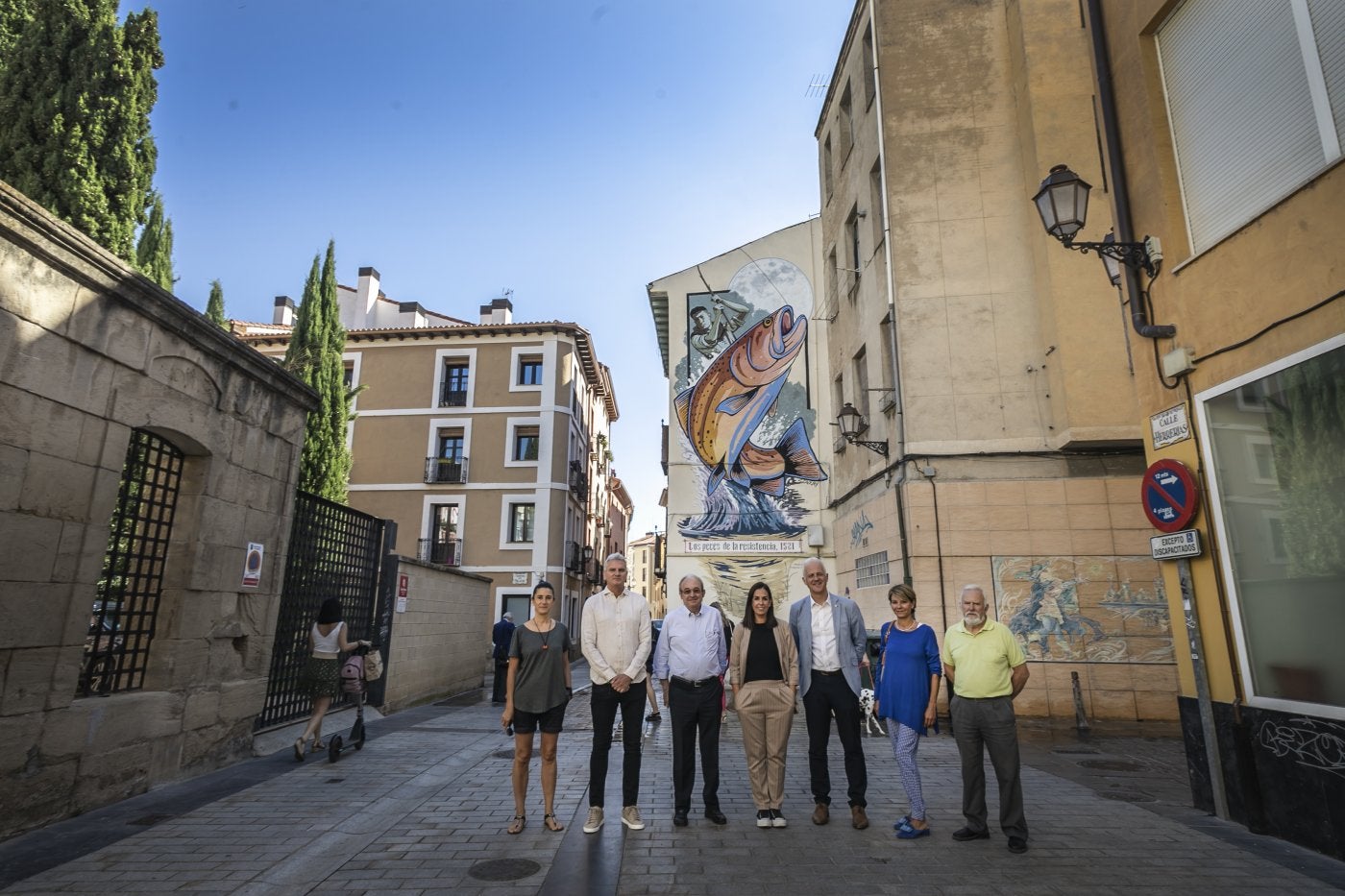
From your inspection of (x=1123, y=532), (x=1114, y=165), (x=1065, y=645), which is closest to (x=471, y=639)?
(x=1065, y=645)

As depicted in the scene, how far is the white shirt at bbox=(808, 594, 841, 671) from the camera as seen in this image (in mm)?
5641

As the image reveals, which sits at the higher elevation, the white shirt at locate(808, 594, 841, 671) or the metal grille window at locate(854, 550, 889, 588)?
the metal grille window at locate(854, 550, 889, 588)

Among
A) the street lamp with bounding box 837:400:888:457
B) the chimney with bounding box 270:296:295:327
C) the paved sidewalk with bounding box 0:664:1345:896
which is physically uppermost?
the chimney with bounding box 270:296:295:327

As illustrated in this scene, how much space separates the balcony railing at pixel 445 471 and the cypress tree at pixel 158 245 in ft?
51.8

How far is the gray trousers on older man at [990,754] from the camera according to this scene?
489 centimetres

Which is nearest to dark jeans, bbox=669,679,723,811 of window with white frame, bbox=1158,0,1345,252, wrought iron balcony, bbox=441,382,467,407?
window with white frame, bbox=1158,0,1345,252

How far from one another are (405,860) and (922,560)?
358 inches

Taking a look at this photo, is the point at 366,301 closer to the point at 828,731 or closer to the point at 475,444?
the point at 475,444

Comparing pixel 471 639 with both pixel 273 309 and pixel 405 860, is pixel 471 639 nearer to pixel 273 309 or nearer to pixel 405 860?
pixel 405 860

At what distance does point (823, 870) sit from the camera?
439cm

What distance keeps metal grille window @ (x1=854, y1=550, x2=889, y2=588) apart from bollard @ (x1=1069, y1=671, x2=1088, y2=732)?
126 inches

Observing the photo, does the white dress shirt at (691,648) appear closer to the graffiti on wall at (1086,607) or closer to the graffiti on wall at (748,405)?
the graffiti on wall at (1086,607)

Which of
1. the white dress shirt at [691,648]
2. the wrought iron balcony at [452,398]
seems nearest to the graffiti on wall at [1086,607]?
the white dress shirt at [691,648]

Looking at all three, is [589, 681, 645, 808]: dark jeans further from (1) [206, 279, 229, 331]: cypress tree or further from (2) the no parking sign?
(1) [206, 279, 229, 331]: cypress tree
